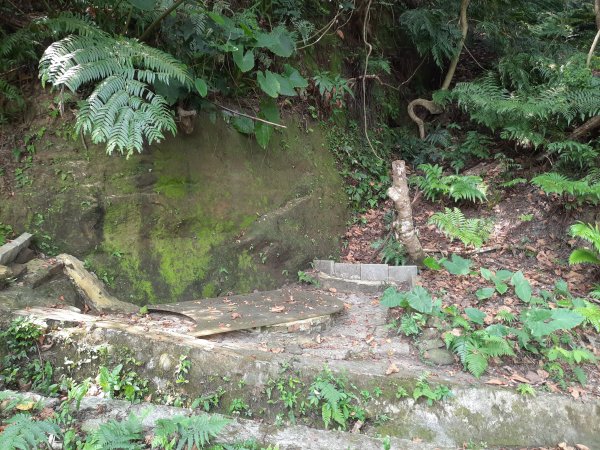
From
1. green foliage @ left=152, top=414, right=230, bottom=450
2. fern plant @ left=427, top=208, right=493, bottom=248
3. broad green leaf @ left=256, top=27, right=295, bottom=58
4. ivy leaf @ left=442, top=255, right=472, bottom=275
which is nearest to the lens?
Result: green foliage @ left=152, top=414, right=230, bottom=450

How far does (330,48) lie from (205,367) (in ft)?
19.6

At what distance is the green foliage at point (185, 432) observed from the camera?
261 cm

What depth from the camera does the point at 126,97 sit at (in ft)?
12.6

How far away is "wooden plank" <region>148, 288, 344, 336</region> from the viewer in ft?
13.5

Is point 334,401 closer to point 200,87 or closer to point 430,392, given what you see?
point 430,392

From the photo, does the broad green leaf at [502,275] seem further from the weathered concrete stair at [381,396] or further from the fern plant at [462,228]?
the weathered concrete stair at [381,396]

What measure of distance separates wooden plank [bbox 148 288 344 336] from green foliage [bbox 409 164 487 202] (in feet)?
7.98

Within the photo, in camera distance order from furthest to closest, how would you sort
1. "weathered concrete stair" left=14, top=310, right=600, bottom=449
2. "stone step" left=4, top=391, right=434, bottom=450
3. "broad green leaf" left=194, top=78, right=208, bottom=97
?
1. "broad green leaf" left=194, top=78, right=208, bottom=97
2. "weathered concrete stair" left=14, top=310, right=600, bottom=449
3. "stone step" left=4, top=391, right=434, bottom=450

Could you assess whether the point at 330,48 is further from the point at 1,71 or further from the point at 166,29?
the point at 1,71

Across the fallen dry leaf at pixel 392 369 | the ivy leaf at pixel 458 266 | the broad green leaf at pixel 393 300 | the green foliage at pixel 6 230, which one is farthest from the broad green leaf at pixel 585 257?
the green foliage at pixel 6 230

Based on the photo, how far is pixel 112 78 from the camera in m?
3.83

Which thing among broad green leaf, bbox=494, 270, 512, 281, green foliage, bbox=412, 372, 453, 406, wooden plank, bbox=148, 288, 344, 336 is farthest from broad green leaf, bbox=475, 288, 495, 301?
wooden plank, bbox=148, 288, 344, 336

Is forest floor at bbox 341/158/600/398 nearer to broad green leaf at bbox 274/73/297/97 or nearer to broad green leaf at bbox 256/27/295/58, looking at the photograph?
broad green leaf at bbox 274/73/297/97

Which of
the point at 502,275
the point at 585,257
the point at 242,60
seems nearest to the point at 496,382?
the point at 502,275
